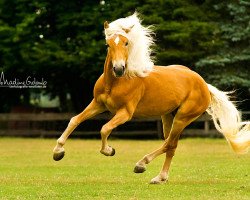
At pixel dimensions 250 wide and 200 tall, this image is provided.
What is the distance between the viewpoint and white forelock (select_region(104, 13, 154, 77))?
12539 mm

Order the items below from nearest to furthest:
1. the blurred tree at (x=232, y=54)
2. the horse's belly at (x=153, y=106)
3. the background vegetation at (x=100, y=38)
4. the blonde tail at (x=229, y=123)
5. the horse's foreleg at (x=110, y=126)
Result: the horse's foreleg at (x=110, y=126), the horse's belly at (x=153, y=106), the blonde tail at (x=229, y=123), the blurred tree at (x=232, y=54), the background vegetation at (x=100, y=38)

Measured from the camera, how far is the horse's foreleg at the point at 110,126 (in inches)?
484

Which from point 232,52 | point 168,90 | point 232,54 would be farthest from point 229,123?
point 232,52

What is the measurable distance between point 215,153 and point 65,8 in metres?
16.7

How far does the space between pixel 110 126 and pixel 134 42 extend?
4.86ft

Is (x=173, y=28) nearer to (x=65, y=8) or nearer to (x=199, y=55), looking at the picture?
(x=199, y=55)

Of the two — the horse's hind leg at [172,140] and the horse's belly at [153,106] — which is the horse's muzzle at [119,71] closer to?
the horse's belly at [153,106]

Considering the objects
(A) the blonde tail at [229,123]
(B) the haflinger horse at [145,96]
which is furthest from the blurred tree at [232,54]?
(B) the haflinger horse at [145,96]

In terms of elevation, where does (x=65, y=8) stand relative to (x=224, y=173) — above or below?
below

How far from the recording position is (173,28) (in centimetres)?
3434

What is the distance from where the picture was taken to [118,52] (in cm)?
1234

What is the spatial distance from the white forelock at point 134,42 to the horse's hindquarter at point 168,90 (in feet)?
0.98

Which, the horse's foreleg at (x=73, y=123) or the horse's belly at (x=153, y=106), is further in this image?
the horse's belly at (x=153, y=106)

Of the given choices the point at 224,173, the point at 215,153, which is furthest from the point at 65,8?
the point at 224,173
